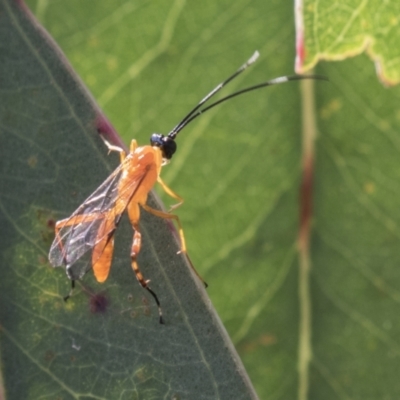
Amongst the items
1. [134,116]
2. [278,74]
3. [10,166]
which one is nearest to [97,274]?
[10,166]

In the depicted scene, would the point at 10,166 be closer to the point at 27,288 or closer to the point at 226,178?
the point at 27,288

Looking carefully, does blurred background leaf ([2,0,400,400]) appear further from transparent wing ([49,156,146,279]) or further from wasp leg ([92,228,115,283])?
wasp leg ([92,228,115,283])

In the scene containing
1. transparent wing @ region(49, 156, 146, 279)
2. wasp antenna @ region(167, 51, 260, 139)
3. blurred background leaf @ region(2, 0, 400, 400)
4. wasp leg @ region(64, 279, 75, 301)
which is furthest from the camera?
blurred background leaf @ region(2, 0, 400, 400)

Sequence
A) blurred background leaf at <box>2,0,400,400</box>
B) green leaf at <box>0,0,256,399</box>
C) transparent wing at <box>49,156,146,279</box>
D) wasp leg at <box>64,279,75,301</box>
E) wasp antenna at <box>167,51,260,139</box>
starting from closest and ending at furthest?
green leaf at <box>0,0,256,399</box>, wasp leg at <box>64,279,75,301</box>, transparent wing at <box>49,156,146,279</box>, wasp antenna at <box>167,51,260,139</box>, blurred background leaf at <box>2,0,400,400</box>

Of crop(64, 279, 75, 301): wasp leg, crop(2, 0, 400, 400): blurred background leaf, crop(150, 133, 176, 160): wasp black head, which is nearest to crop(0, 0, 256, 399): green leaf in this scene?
crop(64, 279, 75, 301): wasp leg

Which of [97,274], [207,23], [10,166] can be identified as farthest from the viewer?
[207,23]

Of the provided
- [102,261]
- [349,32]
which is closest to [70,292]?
[102,261]

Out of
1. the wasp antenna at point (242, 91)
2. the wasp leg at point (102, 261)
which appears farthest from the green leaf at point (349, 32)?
the wasp leg at point (102, 261)

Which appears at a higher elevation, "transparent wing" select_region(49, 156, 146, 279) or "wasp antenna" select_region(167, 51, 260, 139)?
"wasp antenna" select_region(167, 51, 260, 139)
